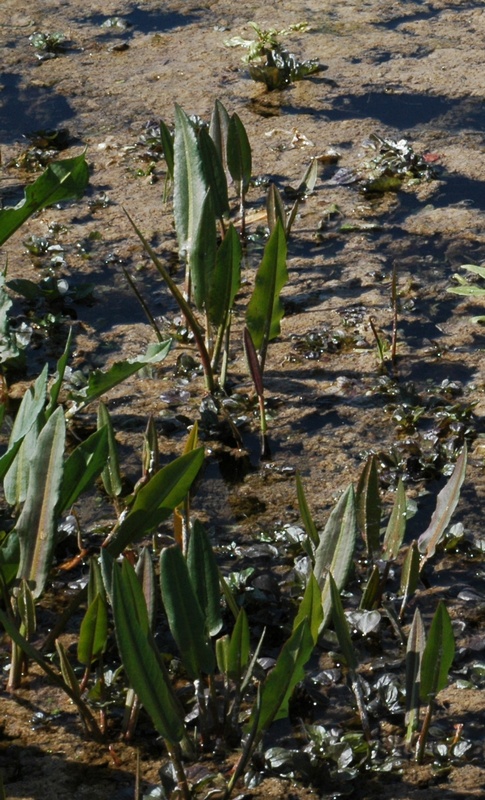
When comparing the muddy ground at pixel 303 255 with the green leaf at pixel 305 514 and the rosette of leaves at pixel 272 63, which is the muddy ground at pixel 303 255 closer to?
the rosette of leaves at pixel 272 63

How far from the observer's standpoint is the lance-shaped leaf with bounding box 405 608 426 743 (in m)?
1.77

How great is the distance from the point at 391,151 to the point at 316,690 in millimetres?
2438

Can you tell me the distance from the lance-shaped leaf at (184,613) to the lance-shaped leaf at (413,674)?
1.11 feet

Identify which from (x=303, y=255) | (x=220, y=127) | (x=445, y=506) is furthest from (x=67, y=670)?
(x=220, y=127)

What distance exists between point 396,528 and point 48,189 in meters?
1.23

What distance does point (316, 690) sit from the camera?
1943mm

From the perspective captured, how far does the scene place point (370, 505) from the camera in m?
2.09

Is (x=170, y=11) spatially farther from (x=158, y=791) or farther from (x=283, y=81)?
(x=158, y=791)

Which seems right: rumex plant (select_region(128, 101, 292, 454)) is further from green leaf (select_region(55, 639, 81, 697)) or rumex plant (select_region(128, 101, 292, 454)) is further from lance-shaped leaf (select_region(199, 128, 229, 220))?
green leaf (select_region(55, 639, 81, 697))

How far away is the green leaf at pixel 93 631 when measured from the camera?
177 centimetres

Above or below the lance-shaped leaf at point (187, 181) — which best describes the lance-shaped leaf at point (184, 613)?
below

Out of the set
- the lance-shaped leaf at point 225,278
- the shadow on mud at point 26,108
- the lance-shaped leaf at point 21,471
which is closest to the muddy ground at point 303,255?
the shadow on mud at point 26,108

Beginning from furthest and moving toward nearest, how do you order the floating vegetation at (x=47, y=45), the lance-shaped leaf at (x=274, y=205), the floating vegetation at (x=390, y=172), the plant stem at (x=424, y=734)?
1. the floating vegetation at (x=47, y=45)
2. the floating vegetation at (x=390, y=172)
3. the lance-shaped leaf at (x=274, y=205)
4. the plant stem at (x=424, y=734)

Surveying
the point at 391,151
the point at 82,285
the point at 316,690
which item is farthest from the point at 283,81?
the point at 316,690
